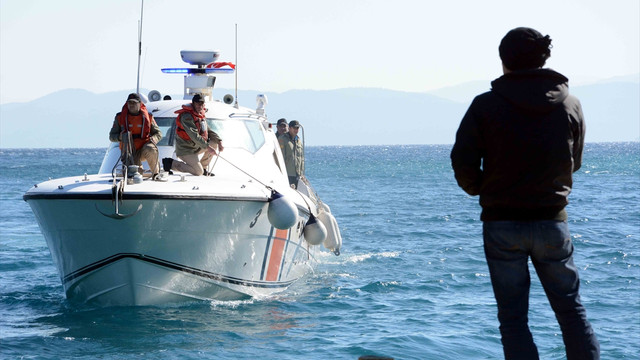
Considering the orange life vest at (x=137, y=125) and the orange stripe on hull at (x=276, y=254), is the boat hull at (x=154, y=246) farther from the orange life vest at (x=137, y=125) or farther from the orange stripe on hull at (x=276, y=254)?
the orange life vest at (x=137, y=125)

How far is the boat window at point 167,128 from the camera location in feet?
37.1

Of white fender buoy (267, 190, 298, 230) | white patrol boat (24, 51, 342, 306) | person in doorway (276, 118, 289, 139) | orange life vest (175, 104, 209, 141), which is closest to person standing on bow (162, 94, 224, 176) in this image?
orange life vest (175, 104, 209, 141)

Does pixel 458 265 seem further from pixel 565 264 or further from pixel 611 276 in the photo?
pixel 565 264

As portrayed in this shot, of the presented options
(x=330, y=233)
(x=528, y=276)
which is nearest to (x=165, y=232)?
(x=330, y=233)

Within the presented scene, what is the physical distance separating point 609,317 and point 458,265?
15.5 feet

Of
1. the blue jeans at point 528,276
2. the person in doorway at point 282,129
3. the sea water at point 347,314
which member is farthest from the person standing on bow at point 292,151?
the blue jeans at point 528,276

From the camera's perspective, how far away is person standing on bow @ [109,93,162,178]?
9672 millimetres

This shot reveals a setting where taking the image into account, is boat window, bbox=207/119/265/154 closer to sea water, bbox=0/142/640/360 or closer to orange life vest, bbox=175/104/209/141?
orange life vest, bbox=175/104/209/141

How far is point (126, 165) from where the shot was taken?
9.52 m

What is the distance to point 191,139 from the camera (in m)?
10.4

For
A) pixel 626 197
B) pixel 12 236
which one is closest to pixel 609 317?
pixel 12 236

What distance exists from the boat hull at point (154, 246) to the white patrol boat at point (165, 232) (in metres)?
0.01

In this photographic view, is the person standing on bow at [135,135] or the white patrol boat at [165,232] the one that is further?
the person standing on bow at [135,135]

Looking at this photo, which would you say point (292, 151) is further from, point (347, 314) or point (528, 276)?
point (528, 276)
